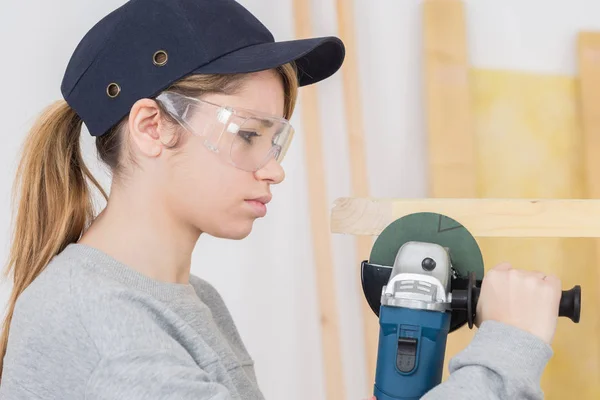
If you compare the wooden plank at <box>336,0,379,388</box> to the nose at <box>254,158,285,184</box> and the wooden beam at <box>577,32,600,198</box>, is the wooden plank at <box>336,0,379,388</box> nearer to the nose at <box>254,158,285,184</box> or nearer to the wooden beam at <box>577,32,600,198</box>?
the wooden beam at <box>577,32,600,198</box>

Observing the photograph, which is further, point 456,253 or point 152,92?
point 456,253

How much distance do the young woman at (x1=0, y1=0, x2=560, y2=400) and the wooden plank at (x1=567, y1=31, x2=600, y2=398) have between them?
92cm

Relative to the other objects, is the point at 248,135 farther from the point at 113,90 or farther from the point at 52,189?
the point at 52,189

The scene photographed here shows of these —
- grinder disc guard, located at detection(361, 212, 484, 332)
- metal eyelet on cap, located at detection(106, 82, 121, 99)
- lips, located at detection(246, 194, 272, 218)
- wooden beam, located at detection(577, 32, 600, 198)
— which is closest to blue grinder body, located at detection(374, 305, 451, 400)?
grinder disc guard, located at detection(361, 212, 484, 332)

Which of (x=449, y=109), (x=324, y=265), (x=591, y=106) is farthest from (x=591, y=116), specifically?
(x=324, y=265)

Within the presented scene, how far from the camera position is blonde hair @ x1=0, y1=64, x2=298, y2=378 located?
1066 millimetres

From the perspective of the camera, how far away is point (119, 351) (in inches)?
33.4

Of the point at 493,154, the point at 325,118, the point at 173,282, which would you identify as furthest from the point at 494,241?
the point at 173,282

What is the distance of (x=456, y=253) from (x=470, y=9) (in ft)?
3.29

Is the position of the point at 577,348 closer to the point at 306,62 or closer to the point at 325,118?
the point at 325,118

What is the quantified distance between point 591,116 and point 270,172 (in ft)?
3.49

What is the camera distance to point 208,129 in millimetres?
1021

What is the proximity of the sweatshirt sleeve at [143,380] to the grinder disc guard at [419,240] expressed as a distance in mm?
327

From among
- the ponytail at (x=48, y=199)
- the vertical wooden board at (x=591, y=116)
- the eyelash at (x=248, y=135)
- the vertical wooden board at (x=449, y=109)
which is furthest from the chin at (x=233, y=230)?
the vertical wooden board at (x=591, y=116)
